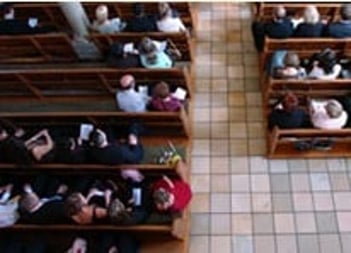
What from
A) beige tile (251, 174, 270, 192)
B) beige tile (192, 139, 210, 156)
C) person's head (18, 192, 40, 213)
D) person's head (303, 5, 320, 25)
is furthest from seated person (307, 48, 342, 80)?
person's head (18, 192, 40, 213)

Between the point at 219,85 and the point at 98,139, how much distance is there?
61.1 inches

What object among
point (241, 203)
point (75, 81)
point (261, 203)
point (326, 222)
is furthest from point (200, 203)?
point (75, 81)

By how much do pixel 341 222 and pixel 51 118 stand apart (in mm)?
2328

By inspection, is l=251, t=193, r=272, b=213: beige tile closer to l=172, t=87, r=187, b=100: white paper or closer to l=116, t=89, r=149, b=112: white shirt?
l=172, t=87, r=187, b=100: white paper

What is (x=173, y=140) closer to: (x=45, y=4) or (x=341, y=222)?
(x=341, y=222)

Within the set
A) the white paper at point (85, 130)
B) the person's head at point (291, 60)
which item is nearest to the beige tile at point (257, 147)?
the person's head at point (291, 60)

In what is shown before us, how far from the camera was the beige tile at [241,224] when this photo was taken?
141 inches

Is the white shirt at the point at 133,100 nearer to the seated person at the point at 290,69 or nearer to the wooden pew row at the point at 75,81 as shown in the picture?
the wooden pew row at the point at 75,81

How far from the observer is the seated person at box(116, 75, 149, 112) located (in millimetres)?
3840

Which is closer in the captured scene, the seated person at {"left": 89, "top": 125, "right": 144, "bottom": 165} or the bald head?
the seated person at {"left": 89, "top": 125, "right": 144, "bottom": 165}

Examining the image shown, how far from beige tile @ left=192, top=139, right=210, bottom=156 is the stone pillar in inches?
60.3

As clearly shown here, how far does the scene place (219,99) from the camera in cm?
443

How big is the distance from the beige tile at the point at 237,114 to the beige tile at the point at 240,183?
594mm

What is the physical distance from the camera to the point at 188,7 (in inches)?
185
